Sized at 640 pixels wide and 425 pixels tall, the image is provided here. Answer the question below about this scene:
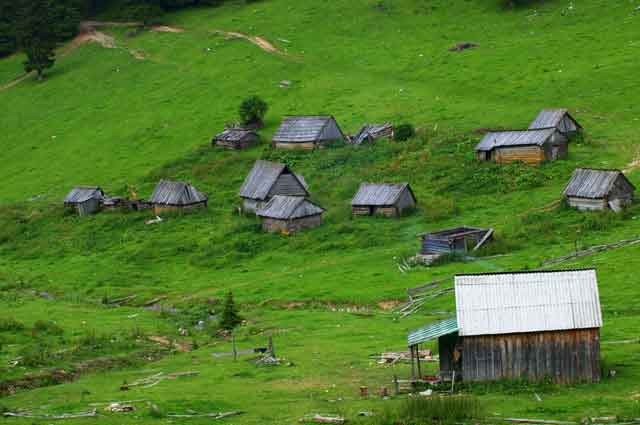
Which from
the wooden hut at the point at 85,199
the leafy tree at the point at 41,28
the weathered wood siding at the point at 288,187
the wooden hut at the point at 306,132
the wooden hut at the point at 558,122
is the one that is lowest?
the weathered wood siding at the point at 288,187

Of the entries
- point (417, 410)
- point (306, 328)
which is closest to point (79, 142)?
point (306, 328)

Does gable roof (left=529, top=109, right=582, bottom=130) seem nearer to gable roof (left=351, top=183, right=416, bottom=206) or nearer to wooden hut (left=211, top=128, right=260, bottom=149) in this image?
gable roof (left=351, top=183, right=416, bottom=206)

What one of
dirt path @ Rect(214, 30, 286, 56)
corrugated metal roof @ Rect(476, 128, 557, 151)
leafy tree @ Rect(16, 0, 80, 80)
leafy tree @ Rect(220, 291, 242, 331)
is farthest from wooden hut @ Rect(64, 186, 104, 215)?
leafy tree @ Rect(16, 0, 80, 80)

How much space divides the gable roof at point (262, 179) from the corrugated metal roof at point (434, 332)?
40685 mm

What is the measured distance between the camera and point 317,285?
68.7m

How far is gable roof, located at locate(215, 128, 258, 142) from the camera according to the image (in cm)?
10131

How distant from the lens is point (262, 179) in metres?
88.3

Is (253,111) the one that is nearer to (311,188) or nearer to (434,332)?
(311,188)

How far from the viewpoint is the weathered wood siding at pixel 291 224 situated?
81.7m

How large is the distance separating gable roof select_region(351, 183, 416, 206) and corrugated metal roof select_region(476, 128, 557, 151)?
7.74m

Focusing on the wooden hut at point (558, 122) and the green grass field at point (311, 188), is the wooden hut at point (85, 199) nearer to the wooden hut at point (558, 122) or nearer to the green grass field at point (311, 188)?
the green grass field at point (311, 188)

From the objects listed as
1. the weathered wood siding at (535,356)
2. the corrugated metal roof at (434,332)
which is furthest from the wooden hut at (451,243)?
the weathered wood siding at (535,356)

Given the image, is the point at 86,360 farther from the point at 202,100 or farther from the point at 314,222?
the point at 202,100

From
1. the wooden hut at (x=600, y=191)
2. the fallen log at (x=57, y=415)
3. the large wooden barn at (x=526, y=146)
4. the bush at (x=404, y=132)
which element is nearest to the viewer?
the fallen log at (x=57, y=415)
